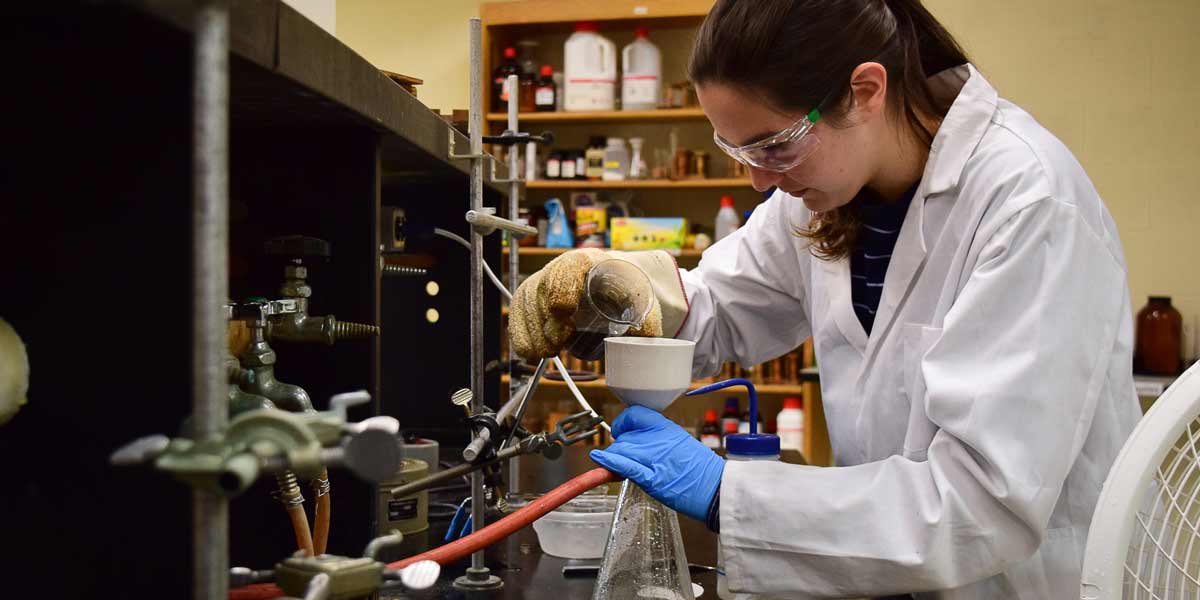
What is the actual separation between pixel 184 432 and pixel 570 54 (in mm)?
3892

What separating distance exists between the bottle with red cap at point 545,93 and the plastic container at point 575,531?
3.11 m

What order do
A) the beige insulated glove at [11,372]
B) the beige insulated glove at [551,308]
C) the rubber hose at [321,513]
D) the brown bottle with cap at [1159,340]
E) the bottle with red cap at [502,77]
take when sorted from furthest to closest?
the bottle with red cap at [502,77] → the brown bottle with cap at [1159,340] → the beige insulated glove at [551,308] → the rubber hose at [321,513] → the beige insulated glove at [11,372]

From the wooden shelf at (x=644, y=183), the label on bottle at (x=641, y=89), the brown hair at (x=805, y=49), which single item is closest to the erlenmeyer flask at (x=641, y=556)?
the brown hair at (x=805, y=49)

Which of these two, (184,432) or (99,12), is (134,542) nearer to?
(184,432)

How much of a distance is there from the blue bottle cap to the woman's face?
37 cm

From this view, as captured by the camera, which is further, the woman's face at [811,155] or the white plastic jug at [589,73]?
the white plastic jug at [589,73]

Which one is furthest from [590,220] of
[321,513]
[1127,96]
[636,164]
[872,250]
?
[321,513]

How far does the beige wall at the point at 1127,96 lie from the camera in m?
4.02

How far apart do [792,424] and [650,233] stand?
1.04 metres

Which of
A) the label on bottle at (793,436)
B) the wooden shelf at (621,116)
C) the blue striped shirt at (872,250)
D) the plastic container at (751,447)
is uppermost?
the wooden shelf at (621,116)

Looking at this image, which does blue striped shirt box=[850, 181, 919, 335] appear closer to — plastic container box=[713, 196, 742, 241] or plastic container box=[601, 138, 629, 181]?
plastic container box=[713, 196, 742, 241]

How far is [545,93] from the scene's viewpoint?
13.7 feet

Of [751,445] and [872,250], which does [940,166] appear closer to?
[872,250]

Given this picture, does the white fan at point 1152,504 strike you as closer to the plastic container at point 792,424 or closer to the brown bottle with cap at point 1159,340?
the plastic container at point 792,424
